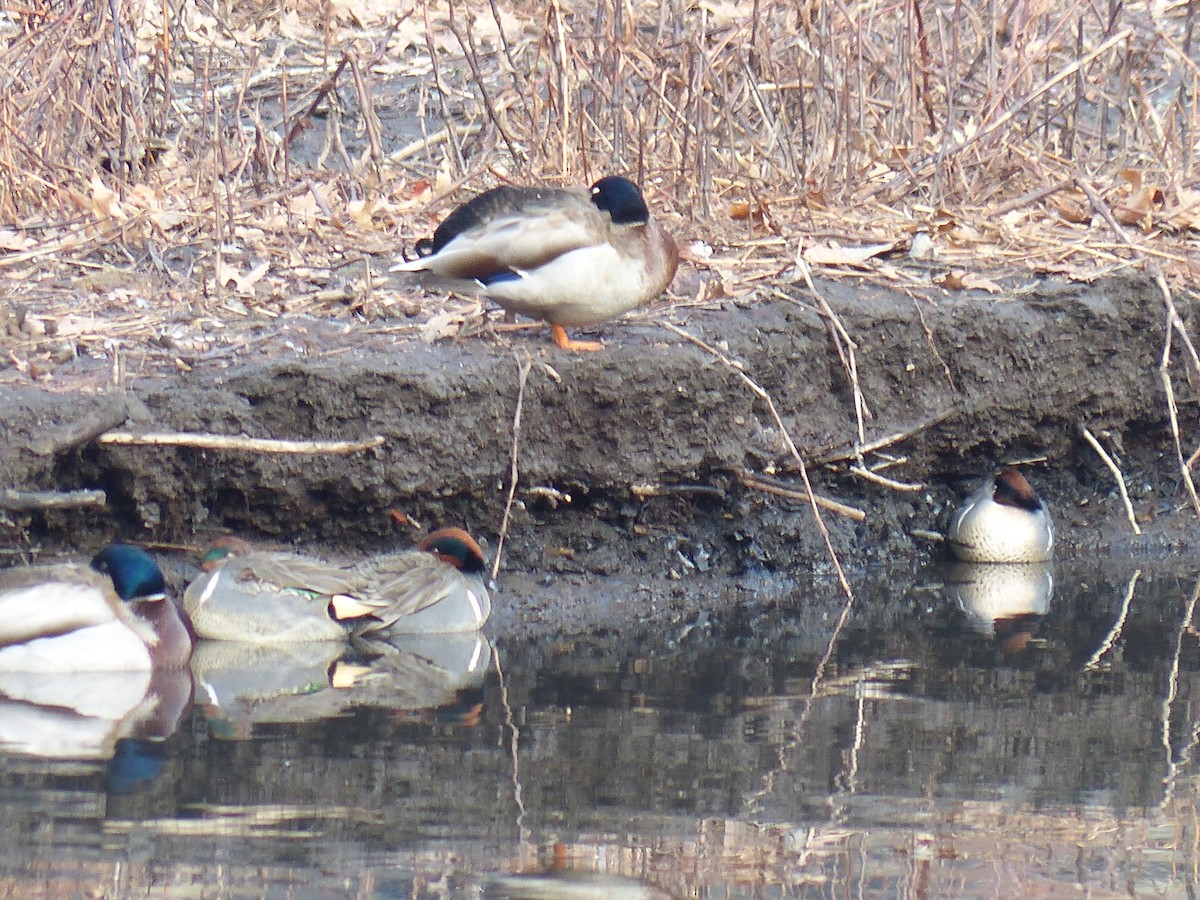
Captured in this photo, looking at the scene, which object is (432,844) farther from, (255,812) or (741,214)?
(741,214)

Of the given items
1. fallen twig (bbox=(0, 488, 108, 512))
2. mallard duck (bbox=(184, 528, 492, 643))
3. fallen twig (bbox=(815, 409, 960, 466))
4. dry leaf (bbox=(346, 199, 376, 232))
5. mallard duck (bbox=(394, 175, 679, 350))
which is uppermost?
dry leaf (bbox=(346, 199, 376, 232))

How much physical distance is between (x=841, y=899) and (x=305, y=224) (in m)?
5.36

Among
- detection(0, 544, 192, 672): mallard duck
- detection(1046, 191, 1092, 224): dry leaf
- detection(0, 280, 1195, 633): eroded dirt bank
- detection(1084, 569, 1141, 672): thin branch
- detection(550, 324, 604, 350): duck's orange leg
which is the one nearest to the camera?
detection(0, 544, 192, 672): mallard duck

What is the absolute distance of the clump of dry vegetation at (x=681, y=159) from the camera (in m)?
7.67

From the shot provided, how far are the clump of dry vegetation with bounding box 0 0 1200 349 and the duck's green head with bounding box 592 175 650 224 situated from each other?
931 millimetres

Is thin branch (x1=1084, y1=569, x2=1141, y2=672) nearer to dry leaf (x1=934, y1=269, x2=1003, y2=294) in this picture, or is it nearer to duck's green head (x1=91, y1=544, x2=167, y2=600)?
dry leaf (x1=934, y1=269, x2=1003, y2=294)

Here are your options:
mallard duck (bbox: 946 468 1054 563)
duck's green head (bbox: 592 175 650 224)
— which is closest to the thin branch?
mallard duck (bbox: 946 468 1054 563)

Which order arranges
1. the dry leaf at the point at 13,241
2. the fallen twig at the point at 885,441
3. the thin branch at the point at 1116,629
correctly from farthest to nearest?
the dry leaf at the point at 13,241
the fallen twig at the point at 885,441
the thin branch at the point at 1116,629

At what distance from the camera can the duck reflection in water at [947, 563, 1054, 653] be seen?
21.0 feet

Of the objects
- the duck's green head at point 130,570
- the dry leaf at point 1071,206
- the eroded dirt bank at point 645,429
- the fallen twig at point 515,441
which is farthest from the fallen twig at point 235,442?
the dry leaf at point 1071,206

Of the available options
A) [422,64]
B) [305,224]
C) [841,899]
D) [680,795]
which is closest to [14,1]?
[305,224]

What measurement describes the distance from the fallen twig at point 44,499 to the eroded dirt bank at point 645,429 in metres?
0.12

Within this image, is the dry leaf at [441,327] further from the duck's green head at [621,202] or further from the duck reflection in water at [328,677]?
the duck reflection in water at [328,677]

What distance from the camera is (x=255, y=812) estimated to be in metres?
3.87
